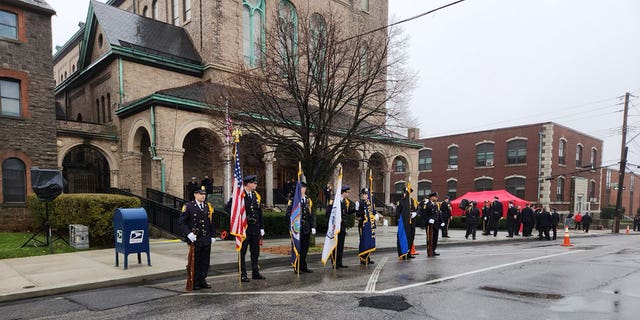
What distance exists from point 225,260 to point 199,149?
44.3 ft

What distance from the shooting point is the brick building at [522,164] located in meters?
36.9

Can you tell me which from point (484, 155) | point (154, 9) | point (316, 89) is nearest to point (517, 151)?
point (484, 155)

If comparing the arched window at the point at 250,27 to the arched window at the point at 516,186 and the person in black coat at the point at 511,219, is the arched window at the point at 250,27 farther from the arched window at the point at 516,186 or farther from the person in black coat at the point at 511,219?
the arched window at the point at 516,186

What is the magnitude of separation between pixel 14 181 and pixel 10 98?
13.0 feet

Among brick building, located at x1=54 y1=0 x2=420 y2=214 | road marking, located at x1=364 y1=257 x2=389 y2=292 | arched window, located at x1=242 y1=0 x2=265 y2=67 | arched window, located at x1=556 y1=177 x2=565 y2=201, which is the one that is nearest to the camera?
road marking, located at x1=364 y1=257 x2=389 y2=292

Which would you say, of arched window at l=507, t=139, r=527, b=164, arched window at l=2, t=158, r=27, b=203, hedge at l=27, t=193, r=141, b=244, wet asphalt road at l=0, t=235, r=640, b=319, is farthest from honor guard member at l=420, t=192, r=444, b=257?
arched window at l=507, t=139, r=527, b=164

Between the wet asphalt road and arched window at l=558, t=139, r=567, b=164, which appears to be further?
arched window at l=558, t=139, r=567, b=164

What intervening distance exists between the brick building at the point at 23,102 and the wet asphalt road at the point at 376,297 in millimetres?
14172

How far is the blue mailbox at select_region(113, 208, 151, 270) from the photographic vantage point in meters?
8.52

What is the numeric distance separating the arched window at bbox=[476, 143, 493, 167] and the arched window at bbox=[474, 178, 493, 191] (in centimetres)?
166

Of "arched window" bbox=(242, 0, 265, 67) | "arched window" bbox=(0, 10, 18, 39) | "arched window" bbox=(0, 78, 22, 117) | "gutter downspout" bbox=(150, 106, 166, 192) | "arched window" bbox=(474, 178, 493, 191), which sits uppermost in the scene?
"arched window" bbox=(242, 0, 265, 67)

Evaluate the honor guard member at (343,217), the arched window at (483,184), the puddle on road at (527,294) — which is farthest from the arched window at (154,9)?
the arched window at (483,184)

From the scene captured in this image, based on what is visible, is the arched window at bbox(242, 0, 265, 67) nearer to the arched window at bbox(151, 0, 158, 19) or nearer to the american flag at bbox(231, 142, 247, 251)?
the arched window at bbox(151, 0, 158, 19)

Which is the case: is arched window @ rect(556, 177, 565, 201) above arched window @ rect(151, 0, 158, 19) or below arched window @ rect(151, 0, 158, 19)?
below
